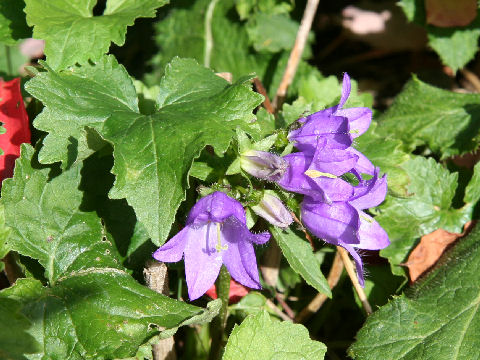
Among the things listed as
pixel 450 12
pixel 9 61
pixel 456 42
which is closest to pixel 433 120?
pixel 456 42

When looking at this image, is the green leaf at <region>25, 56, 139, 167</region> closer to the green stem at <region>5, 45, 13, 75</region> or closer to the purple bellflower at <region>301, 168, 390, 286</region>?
the purple bellflower at <region>301, 168, 390, 286</region>

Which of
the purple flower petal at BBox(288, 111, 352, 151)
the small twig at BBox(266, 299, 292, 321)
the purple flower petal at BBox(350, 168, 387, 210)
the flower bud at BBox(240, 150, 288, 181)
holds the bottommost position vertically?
the small twig at BBox(266, 299, 292, 321)

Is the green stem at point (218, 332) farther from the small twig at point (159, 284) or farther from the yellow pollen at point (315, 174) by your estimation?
the yellow pollen at point (315, 174)

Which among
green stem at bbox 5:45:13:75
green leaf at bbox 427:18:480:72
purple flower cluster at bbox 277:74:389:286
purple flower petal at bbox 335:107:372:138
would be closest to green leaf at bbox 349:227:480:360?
purple flower cluster at bbox 277:74:389:286

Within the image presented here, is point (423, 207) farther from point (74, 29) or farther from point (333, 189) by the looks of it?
point (74, 29)

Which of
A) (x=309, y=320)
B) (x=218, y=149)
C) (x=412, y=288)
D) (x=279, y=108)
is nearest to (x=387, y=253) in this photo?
(x=412, y=288)

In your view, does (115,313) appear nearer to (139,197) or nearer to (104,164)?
(139,197)

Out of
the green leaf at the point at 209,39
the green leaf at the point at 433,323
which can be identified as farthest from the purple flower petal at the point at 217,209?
the green leaf at the point at 209,39
